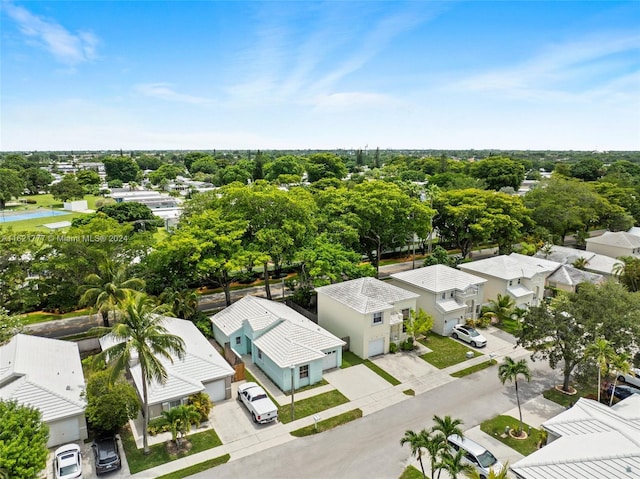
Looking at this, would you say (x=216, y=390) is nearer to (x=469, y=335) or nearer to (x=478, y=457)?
(x=478, y=457)

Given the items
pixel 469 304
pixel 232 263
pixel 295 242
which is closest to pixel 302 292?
pixel 295 242

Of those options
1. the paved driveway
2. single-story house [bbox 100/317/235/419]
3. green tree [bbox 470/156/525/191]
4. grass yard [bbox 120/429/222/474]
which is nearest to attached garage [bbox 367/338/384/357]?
the paved driveway

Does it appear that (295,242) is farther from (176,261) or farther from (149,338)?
(149,338)

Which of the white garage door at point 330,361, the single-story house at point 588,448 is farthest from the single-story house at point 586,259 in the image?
the white garage door at point 330,361

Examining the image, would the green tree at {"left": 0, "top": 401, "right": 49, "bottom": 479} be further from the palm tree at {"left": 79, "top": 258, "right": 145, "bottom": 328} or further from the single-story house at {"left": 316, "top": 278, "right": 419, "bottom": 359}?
the single-story house at {"left": 316, "top": 278, "right": 419, "bottom": 359}

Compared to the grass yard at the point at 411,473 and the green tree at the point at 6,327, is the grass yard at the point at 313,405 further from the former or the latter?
the green tree at the point at 6,327
